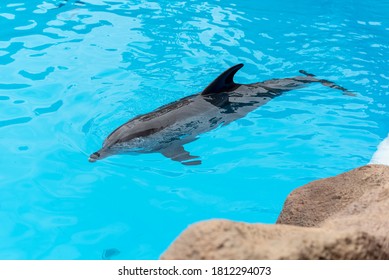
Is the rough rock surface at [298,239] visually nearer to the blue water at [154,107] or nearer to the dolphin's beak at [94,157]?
the blue water at [154,107]

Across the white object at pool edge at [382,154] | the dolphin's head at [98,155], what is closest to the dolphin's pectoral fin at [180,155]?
the dolphin's head at [98,155]

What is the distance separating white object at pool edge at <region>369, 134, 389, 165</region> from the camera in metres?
5.79

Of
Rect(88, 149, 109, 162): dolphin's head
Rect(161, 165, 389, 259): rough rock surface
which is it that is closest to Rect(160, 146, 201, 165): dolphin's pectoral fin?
Rect(88, 149, 109, 162): dolphin's head

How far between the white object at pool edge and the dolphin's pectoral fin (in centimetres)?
196

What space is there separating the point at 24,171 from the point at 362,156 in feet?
11.9

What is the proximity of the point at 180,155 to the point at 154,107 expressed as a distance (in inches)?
47.3

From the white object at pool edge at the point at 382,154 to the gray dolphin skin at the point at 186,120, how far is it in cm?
140

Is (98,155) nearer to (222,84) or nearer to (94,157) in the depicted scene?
(94,157)

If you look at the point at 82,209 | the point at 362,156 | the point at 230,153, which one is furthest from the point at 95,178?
the point at 362,156

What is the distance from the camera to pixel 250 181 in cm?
553

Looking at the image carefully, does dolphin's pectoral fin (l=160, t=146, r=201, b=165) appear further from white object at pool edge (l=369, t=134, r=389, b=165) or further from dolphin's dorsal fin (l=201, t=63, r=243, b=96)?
white object at pool edge (l=369, t=134, r=389, b=165)

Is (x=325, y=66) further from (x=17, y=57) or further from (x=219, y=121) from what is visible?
(x=17, y=57)

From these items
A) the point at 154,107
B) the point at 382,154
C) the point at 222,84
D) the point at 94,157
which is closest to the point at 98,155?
the point at 94,157

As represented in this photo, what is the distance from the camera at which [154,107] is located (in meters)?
6.50
